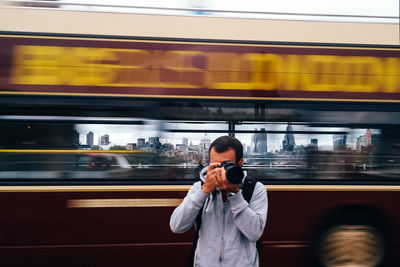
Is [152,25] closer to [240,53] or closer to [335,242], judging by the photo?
[240,53]

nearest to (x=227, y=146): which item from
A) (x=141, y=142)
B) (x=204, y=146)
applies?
(x=204, y=146)

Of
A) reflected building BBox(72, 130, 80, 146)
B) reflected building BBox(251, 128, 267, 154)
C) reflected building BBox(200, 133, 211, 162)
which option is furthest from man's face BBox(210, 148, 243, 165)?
reflected building BBox(72, 130, 80, 146)

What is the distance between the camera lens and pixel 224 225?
162cm

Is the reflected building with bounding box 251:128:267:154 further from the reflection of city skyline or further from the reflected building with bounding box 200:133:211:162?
the reflected building with bounding box 200:133:211:162

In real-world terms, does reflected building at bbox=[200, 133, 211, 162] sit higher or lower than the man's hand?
higher

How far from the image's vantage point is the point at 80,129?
3500 mm

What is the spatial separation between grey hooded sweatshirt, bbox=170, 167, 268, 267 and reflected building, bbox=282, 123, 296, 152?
A: 208 cm

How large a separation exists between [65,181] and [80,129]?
0.60 m

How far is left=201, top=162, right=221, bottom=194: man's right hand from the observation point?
1.48 m

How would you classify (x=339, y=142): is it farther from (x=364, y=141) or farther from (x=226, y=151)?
(x=226, y=151)

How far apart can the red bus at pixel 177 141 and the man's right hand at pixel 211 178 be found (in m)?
2.07

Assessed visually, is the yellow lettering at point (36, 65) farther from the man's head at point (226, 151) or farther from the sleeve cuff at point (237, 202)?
the sleeve cuff at point (237, 202)

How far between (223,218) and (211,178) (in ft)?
0.88

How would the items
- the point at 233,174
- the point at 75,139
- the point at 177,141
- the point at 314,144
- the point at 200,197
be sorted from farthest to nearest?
1. the point at 314,144
2. the point at 177,141
3. the point at 75,139
4. the point at 200,197
5. the point at 233,174
